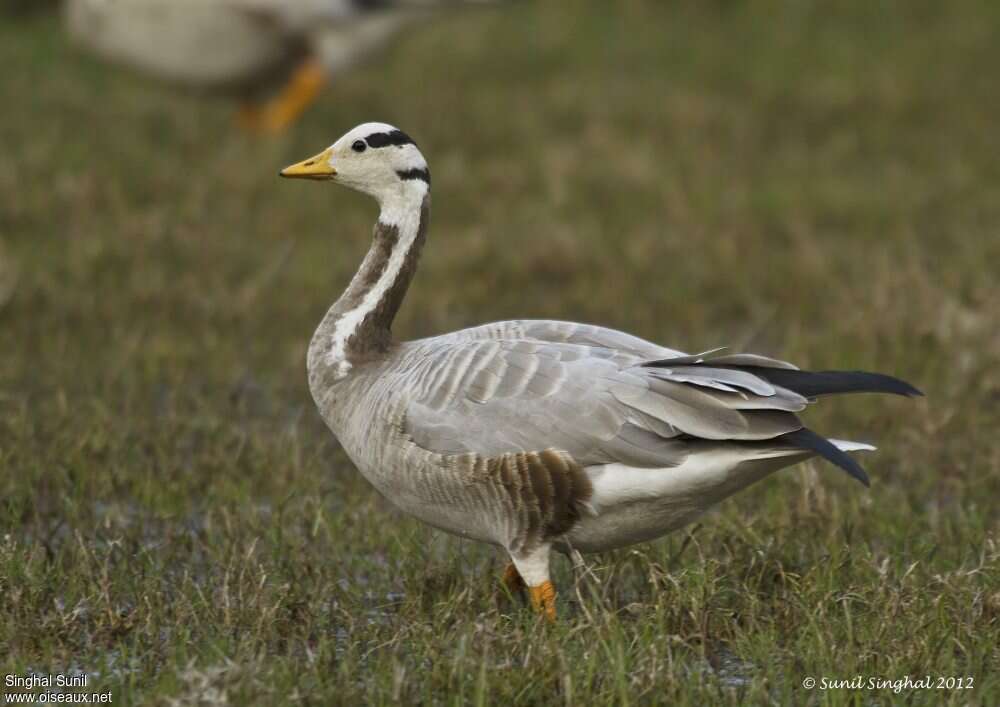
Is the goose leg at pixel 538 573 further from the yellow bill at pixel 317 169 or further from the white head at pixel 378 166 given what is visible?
the yellow bill at pixel 317 169

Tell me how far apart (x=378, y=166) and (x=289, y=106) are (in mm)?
6168

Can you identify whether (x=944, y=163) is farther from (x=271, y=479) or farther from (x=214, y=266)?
(x=271, y=479)

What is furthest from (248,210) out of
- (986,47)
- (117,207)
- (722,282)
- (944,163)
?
(986,47)

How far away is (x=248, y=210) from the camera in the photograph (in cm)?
991

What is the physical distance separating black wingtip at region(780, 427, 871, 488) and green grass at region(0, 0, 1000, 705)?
1.56 ft

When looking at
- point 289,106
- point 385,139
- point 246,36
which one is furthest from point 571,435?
point 246,36

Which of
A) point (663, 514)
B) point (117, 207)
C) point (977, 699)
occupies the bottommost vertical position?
point (977, 699)

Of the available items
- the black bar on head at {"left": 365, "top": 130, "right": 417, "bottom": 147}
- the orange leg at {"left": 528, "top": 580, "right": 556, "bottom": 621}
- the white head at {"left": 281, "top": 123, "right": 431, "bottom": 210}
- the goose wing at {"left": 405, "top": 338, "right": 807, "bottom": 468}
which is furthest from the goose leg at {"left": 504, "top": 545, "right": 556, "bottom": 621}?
the black bar on head at {"left": 365, "top": 130, "right": 417, "bottom": 147}

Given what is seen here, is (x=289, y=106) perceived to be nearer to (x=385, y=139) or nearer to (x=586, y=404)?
(x=385, y=139)

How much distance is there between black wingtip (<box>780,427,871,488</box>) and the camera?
169 inches

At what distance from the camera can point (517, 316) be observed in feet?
28.4

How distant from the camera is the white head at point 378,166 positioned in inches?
210

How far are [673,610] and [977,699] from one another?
90cm

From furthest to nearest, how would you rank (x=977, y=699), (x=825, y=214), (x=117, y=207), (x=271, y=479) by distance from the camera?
(x=825, y=214), (x=117, y=207), (x=271, y=479), (x=977, y=699)
